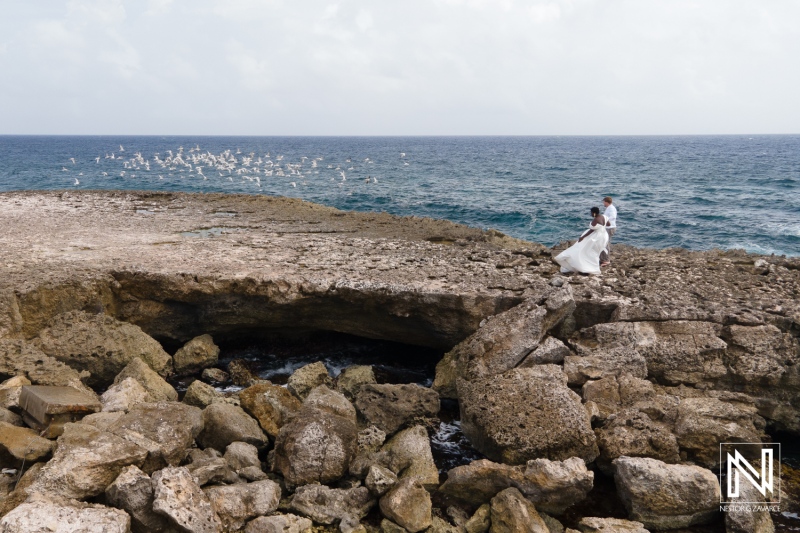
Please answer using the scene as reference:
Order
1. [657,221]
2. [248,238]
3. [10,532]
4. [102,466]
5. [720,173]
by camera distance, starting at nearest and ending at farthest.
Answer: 1. [10,532]
2. [102,466]
3. [248,238]
4. [657,221]
5. [720,173]

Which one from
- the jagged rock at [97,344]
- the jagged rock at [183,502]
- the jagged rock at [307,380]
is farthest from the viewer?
the jagged rock at [307,380]

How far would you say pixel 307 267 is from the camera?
41.4ft

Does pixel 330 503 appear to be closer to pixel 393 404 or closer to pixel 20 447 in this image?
pixel 393 404

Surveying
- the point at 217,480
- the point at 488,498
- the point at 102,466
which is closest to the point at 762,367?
the point at 488,498

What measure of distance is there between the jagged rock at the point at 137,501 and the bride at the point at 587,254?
946 centimetres

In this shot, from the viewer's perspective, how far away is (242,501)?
7.33 metres

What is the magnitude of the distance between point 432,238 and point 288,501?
984cm

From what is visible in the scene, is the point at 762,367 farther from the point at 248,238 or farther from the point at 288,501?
the point at 248,238

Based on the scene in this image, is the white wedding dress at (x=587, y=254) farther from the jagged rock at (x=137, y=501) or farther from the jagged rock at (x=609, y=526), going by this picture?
the jagged rock at (x=137, y=501)

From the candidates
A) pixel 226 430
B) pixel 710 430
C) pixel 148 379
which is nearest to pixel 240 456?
pixel 226 430

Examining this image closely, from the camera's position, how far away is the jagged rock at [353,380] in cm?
1082

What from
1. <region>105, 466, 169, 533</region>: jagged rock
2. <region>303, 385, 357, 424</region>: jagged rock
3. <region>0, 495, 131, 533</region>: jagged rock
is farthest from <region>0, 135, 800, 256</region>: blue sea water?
<region>0, 495, 131, 533</region>: jagged rock

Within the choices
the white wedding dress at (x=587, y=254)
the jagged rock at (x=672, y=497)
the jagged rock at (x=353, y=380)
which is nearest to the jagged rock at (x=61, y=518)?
the jagged rock at (x=353, y=380)

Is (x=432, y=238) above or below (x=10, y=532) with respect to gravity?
above
